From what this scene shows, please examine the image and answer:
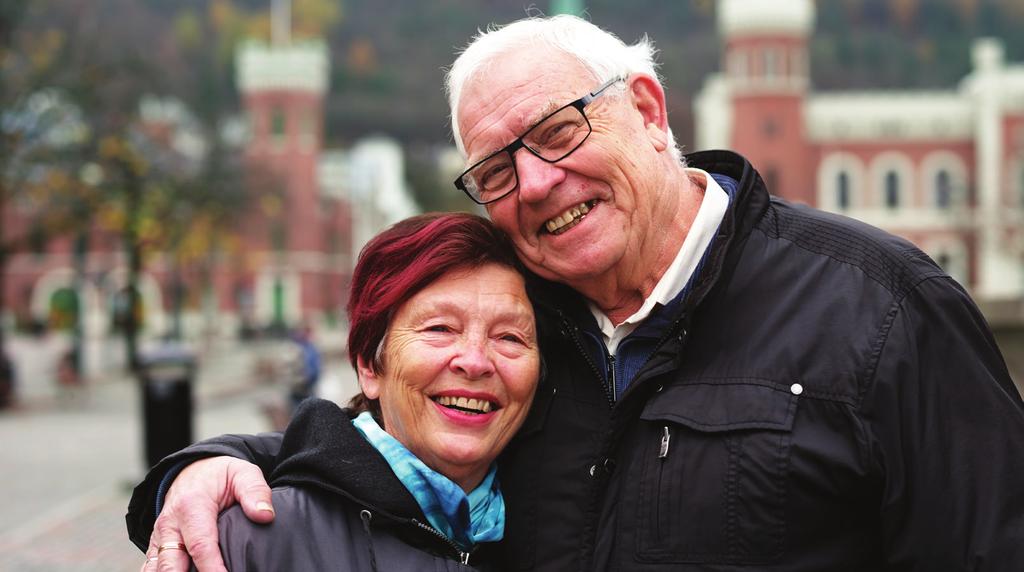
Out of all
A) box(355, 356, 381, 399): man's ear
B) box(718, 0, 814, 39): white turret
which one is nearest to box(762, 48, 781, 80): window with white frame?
box(718, 0, 814, 39): white turret

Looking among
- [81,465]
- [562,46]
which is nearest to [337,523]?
[562,46]

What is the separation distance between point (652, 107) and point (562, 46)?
0.27 metres

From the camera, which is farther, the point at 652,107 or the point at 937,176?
the point at 937,176

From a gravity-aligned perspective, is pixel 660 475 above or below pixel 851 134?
above

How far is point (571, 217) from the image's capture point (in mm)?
2707

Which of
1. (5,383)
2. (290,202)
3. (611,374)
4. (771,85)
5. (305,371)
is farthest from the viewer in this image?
(290,202)

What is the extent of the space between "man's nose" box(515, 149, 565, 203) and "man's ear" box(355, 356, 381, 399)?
0.51 meters

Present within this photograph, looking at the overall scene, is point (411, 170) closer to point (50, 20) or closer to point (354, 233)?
point (354, 233)

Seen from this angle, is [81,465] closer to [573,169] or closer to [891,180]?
[573,169]

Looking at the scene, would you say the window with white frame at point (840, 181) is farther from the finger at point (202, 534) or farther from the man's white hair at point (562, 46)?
the finger at point (202, 534)

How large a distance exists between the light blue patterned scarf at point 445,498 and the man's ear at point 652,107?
0.84 meters

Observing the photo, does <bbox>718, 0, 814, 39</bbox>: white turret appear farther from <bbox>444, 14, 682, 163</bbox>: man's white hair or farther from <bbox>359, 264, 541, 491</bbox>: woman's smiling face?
<bbox>359, 264, 541, 491</bbox>: woman's smiling face

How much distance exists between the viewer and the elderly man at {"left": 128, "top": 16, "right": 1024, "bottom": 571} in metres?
2.35

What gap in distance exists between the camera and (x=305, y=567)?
7.93 ft
